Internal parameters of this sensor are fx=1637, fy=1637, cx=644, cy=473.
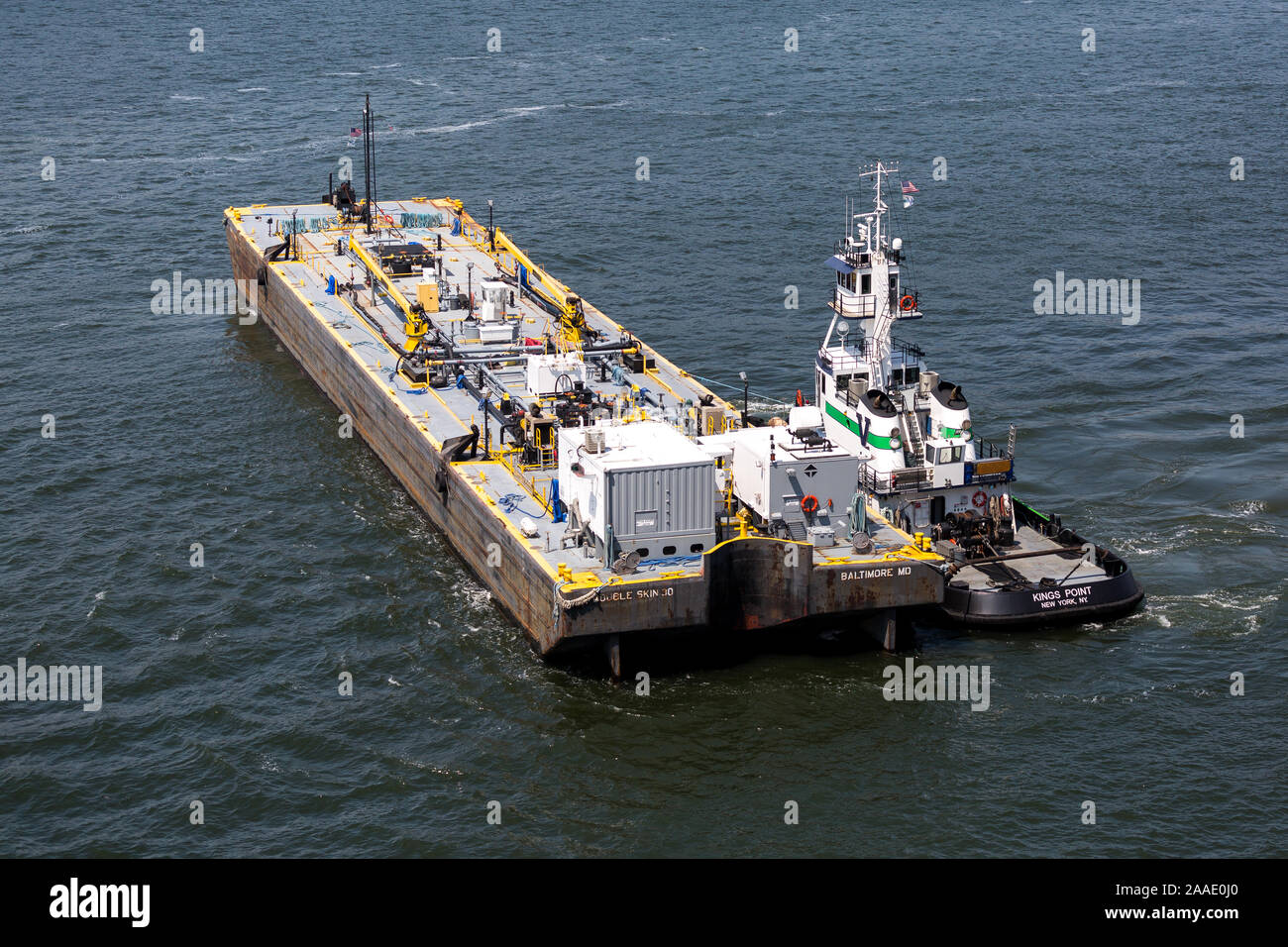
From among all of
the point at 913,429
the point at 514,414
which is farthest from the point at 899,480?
the point at 514,414

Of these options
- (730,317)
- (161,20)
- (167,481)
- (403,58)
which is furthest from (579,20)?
(167,481)

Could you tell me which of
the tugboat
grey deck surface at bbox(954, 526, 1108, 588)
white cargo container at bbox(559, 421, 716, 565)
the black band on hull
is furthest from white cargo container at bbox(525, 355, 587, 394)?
the black band on hull

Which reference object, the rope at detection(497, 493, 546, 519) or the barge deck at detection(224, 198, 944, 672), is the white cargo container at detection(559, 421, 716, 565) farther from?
the rope at detection(497, 493, 546, 519)

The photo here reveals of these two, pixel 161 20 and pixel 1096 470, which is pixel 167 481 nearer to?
pixel 1096 470

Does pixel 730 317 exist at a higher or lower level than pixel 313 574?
higher

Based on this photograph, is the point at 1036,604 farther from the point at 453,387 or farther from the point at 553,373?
the point at 453,387

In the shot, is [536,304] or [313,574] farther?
[536,304]
